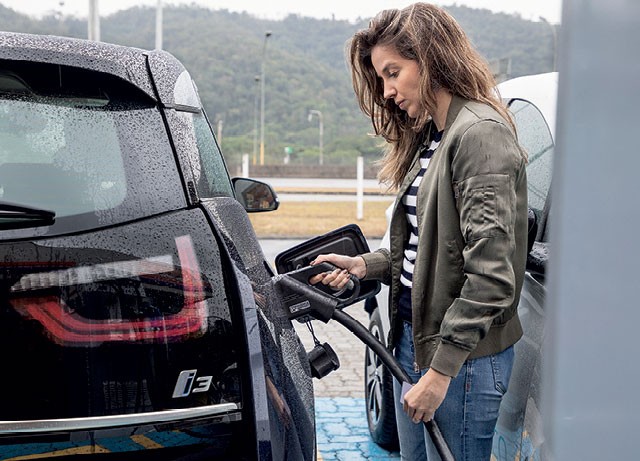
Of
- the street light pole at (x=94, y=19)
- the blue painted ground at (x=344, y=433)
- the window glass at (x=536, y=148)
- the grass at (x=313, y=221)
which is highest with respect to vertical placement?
the street light pole at (x=94, y=19)

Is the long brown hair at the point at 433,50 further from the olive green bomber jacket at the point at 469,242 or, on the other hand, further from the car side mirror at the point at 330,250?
the car side mirror at the point at 330,250

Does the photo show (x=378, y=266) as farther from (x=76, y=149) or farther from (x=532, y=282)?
(x=76, y=149)

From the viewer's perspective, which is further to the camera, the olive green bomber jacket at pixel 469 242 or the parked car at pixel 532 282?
the parked car at pixel 532 282

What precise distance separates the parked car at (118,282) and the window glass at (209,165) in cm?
3

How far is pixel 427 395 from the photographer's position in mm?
2229

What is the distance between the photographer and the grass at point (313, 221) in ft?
59.1

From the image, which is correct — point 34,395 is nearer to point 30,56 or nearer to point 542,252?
point 30,56

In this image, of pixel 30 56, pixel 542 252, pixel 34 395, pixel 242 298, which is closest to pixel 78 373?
pixel 34 395

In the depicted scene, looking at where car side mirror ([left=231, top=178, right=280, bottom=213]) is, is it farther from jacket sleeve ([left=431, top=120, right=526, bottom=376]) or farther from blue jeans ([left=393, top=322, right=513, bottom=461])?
jacket sleeve ([left=431, top=120, right=526, bottom=376])

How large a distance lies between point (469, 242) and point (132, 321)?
32.7 inches

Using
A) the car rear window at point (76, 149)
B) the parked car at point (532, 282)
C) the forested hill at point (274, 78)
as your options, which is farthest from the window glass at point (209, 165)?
the forested hill at point (274, 78)

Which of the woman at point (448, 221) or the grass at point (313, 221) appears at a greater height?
the woman at point (448, 221)

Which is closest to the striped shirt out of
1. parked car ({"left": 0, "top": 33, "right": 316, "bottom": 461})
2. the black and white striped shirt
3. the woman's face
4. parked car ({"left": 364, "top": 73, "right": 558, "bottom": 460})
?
the black and white striped shirt

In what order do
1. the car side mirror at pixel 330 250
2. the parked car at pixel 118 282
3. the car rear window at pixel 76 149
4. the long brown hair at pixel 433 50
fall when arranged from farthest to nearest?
the car side mirror at pixel 330 250 → the long brown hair at pixel 433 50 → the car rear window at pixel 76 149 → the parked car at pixel 118 282
